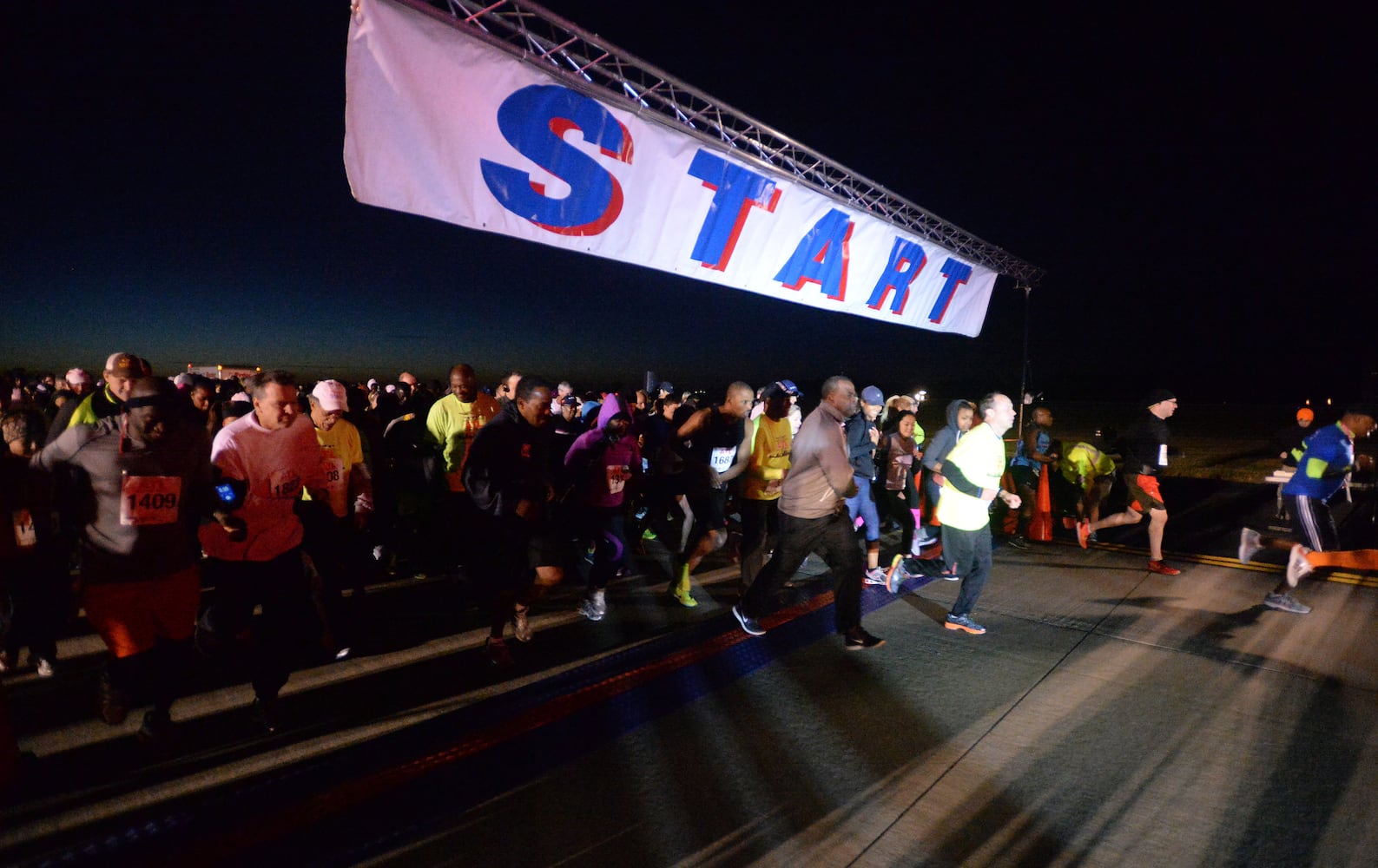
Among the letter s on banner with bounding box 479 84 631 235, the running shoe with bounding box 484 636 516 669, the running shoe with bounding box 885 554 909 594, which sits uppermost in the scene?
the letter s on banner with bounding box 479 84 631 235

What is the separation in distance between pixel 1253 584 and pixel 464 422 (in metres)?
7.60

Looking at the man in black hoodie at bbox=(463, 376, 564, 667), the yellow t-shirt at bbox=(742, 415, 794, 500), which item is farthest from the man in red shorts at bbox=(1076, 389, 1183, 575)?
the man in black hoodie at bbox=(463, 376, 564, 667)

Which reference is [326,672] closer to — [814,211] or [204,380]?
[204,380]

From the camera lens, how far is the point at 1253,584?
585 centimetres

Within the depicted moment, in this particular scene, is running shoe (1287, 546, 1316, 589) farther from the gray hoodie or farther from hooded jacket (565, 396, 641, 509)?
hooded jacket (565, 396, 641, 509)

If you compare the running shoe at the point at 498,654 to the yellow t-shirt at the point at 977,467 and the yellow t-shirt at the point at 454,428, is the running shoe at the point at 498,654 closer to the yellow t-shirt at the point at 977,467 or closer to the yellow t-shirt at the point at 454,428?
the yellow t-shirt at the point at 454,428

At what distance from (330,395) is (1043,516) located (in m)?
7.82

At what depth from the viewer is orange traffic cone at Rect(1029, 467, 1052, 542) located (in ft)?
24.9

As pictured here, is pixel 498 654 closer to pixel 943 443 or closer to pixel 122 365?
pixel 122 365

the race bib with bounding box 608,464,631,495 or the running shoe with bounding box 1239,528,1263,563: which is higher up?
the race bib with bounding box 608,464,631,495

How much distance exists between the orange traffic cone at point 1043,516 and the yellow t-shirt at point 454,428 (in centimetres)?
657

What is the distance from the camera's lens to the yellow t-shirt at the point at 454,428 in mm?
5316

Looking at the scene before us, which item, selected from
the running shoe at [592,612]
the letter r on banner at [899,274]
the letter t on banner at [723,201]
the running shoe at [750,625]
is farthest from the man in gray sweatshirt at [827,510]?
the letter r on banner at [899,274]

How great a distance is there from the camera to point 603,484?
15.2 ft
